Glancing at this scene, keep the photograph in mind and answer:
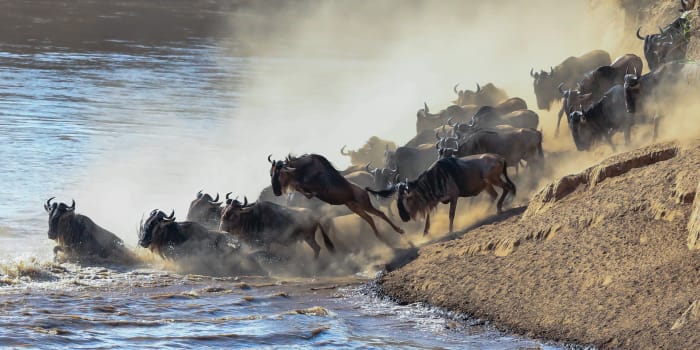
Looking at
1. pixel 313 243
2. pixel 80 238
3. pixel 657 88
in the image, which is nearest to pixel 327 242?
pixel 313 243

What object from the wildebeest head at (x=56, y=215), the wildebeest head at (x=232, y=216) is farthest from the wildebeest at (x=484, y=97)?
the wildebeest head at (x=56, y=215)

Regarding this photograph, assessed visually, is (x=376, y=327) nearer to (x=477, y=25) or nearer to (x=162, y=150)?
(x=162, y=150)

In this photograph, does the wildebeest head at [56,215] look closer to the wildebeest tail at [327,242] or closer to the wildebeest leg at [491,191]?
the wildebeest tail at [327,242]

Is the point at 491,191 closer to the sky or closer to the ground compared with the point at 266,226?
closer to the sky

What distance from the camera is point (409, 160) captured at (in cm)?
1689

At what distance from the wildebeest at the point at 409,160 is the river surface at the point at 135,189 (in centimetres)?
305

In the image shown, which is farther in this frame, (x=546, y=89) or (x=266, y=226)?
(x=546, y=89)

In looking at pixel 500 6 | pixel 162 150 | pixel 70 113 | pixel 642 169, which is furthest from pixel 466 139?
pixel 500 6

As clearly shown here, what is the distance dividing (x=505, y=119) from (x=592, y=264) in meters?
7.08

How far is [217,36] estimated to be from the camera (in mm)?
46500

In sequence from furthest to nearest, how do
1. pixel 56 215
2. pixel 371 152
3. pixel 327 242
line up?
1. pixel 371 152
2. pixel 56 215
3. pixel 327 242

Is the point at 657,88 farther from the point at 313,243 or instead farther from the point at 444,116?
the point at 444,116

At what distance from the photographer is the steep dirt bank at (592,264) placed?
10.5 meters

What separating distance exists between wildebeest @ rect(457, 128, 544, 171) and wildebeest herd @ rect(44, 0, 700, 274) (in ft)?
0.04
